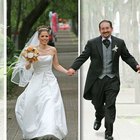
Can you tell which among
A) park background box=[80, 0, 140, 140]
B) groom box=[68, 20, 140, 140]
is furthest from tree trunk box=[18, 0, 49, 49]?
groom box=[68, 20, 140, 140]

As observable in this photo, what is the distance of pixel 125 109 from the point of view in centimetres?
927

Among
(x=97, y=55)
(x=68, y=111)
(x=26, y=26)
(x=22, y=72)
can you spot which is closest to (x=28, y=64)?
(x=22, y=72)

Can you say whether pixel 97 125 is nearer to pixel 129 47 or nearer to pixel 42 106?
pixel 42 106

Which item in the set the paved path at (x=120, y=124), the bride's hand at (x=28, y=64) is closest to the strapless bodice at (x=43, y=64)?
the bride's hand at (x=28, y=64)

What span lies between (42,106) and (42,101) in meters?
0.08

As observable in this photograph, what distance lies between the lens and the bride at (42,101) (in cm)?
841

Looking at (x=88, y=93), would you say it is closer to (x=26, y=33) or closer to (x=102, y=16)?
(x=102, y=16)

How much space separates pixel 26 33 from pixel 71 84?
35.4 feet

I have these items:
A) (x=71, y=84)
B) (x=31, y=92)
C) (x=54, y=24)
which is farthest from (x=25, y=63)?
(x=54, y=24)

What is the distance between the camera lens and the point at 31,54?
832 cm

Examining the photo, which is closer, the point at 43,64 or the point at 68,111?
the point at 43,64

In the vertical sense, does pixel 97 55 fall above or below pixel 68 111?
above

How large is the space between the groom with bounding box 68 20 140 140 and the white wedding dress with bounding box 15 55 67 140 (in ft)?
1.69

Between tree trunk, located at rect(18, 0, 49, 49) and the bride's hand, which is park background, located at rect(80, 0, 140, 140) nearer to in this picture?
the bride's hand
